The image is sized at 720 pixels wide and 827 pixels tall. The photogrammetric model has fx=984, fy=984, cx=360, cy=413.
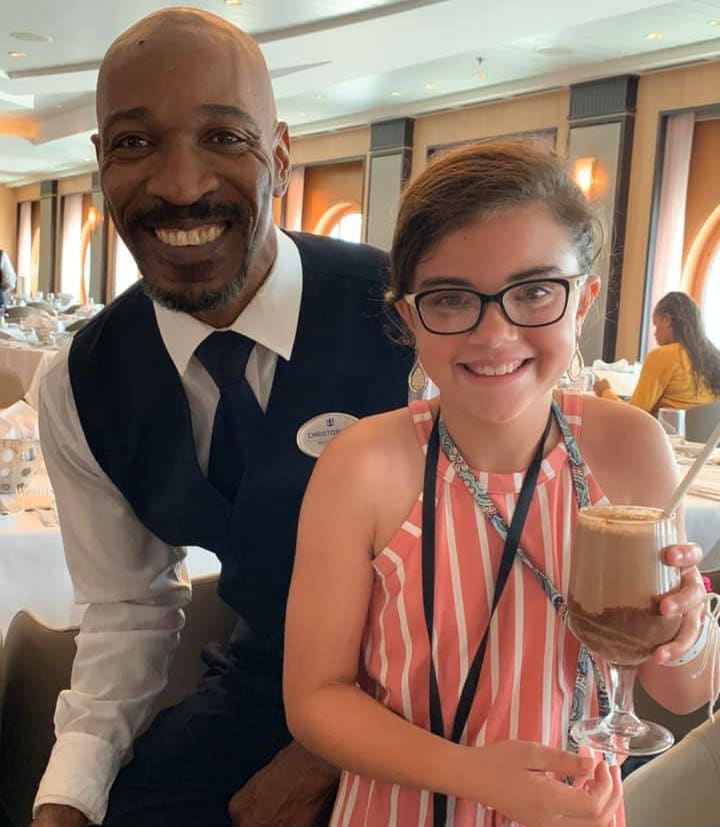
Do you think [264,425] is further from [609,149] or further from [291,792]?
[609,149]

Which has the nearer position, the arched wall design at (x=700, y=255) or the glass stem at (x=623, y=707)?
the glass stem at (x=623, y=707)

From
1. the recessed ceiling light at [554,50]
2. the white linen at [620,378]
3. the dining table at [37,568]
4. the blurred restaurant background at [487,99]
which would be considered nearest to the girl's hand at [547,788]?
the dining table at [37,568]

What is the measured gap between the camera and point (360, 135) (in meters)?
13.4

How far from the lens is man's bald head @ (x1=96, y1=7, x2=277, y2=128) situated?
1.38m

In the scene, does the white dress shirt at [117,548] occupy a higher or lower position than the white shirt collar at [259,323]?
lower

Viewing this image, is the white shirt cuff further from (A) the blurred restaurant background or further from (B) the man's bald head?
(A) the blurred restaurant background

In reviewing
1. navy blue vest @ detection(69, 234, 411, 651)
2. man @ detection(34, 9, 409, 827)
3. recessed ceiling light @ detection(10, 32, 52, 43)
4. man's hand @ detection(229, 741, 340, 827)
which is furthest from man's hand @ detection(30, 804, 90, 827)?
recessed ceiling light @ detection(10, 32, 52, 43)

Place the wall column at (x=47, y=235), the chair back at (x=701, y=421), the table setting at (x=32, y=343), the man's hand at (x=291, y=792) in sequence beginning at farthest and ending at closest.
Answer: the wall column at (x=47, y=235), the table setting at (x=32, y=343), the chair back at (x=701, y=421), the man's hand at (x=291, y=792)

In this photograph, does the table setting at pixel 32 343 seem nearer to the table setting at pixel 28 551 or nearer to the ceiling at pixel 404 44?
the ceiling at pixel 404 44

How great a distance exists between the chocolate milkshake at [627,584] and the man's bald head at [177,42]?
86 cm

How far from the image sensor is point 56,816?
138cm

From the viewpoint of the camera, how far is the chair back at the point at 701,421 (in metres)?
4.63

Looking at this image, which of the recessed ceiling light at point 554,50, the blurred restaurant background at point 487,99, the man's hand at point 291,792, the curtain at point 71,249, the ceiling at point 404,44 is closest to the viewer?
the man's hand at point 291,792

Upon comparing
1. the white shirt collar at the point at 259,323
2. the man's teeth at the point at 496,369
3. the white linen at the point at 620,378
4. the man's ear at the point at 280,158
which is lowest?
the white linen at the point at 620,378
